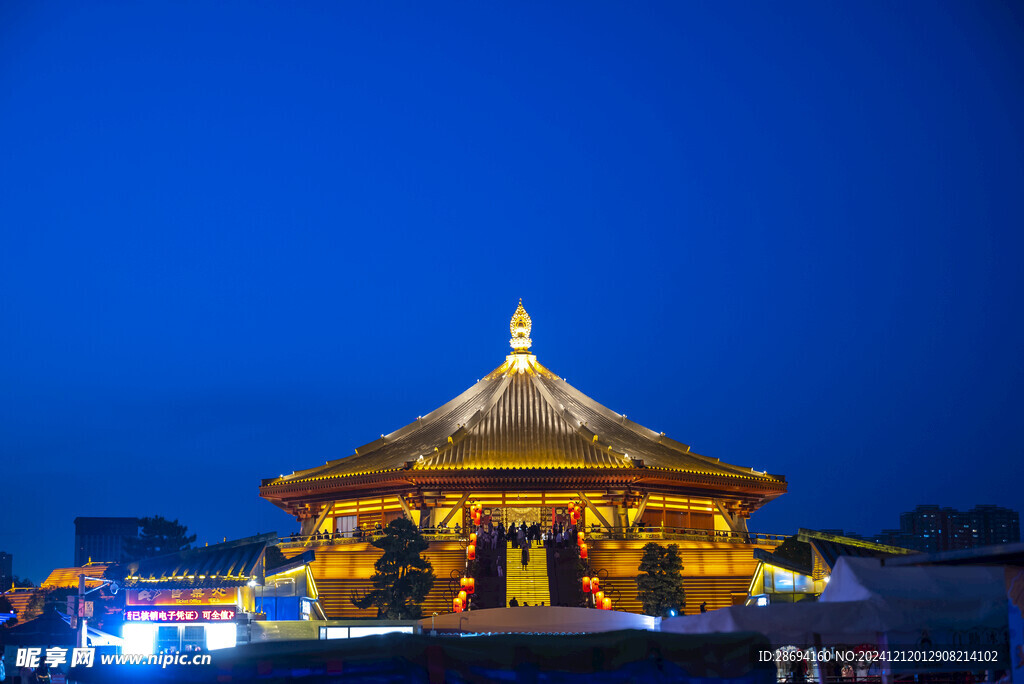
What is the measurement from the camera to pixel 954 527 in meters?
91.4

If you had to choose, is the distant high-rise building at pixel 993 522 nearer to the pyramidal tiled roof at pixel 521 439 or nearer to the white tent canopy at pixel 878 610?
the pyramidal tiled roof at pixel 521 439

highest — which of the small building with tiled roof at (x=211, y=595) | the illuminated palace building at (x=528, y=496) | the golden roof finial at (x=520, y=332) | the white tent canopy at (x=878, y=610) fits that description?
the golden roof finial at (x=520, y=332)

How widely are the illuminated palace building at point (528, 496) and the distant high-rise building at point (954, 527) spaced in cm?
5363

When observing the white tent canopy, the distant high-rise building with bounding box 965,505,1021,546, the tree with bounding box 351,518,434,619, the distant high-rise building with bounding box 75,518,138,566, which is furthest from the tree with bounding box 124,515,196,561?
the distant high-rise building with bounding box 965,505,1021,546

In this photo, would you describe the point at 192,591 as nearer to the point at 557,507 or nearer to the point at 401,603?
the point at 401,603

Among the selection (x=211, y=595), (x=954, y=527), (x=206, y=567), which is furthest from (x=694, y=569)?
(x=954, y=527)

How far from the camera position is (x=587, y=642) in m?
11.1

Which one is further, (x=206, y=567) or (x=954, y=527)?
(x=954, y=527)

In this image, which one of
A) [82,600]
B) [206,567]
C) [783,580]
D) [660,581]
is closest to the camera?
[82,600]

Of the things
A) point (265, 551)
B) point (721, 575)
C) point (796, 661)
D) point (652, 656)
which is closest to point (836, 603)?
point (796, 661)

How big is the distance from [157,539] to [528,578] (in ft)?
86.0

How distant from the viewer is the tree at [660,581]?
2794 centimetres

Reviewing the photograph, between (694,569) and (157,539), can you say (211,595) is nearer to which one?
(694,569)

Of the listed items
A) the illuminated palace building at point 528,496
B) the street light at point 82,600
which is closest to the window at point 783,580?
the illuminated palace building at point 528,496
